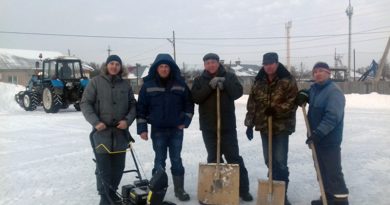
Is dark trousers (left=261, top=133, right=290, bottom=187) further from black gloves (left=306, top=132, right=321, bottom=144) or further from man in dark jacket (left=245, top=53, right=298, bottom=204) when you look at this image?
black gloves (left=306, top=132, right=321, bottom=144)

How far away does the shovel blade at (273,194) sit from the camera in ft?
14.4

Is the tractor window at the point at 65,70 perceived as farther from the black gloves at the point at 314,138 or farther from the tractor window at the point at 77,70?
the black gloves at the point at 314,138

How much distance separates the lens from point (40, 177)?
6.15m

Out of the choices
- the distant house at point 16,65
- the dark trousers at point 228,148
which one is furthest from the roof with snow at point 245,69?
the dark trousers at point 228,148

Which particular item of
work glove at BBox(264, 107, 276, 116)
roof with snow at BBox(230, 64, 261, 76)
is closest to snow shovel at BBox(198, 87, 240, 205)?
work glove at BBox(264, 107, 276, 116)

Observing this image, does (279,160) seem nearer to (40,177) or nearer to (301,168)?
(301,168)

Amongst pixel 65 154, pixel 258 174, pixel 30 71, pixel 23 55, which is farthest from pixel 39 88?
pixel 23 55

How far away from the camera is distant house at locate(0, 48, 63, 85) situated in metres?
47.3

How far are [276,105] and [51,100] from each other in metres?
13.7

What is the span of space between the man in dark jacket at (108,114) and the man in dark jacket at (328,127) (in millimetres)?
1984

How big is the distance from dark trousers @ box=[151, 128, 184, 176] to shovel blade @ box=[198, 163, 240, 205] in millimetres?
386

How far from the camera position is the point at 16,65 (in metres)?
48.7

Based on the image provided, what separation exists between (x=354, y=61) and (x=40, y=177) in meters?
52.8

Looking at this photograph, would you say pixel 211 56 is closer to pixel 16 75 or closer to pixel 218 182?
pixel 218 182
